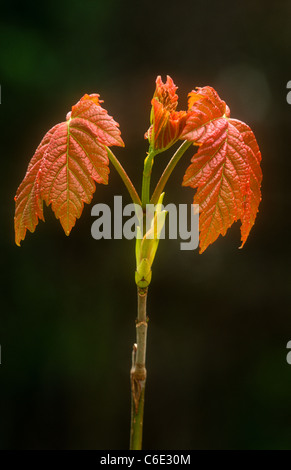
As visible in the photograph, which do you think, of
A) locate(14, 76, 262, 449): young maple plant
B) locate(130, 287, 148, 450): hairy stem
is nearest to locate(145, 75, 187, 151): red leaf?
locate(14, 76, 262, 449): young maple plant

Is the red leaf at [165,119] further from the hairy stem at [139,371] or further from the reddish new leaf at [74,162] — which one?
the hairy stem at [139,371]

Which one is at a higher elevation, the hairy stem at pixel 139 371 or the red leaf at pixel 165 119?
the red leaf at pixel 165 119

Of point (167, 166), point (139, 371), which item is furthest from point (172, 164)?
point (139, 371)

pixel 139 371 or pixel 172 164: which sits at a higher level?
pixel 172 164

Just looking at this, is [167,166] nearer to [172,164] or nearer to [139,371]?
[172,164]

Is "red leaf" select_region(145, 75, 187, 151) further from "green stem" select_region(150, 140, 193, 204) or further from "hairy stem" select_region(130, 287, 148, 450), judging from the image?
"hairy stem" select_region(130, 287, 148, 450)

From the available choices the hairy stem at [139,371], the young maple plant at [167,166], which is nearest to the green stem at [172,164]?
the young maple plant at [167,166]
